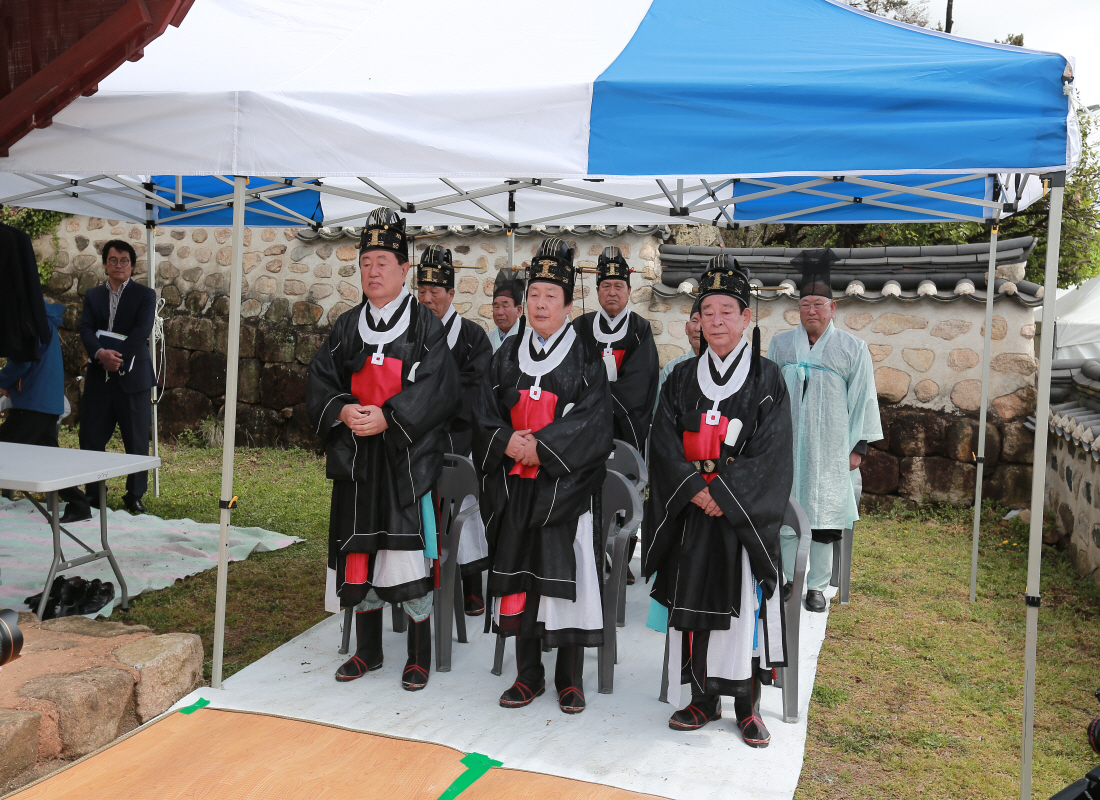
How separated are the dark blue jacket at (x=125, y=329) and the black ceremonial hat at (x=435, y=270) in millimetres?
2417

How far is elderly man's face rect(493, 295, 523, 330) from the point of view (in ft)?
15.3

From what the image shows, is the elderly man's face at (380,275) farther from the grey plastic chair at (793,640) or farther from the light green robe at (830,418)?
the light green robe at (830,418)

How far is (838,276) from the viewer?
674 cm

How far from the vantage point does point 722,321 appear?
2.92 metres

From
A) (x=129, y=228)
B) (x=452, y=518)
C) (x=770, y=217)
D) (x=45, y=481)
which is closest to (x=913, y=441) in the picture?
(x=770, y=217)

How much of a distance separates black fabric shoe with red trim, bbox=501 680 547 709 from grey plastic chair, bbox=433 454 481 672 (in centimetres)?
41

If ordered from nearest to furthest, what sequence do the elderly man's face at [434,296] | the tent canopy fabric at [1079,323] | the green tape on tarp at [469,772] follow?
the green tape on tarp at [469,772] < the elderly man's face at [434,296] < the tent canopy fabric at [1079,323]

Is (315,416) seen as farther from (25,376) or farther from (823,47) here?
(25,376)

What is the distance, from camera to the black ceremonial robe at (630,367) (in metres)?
4.35

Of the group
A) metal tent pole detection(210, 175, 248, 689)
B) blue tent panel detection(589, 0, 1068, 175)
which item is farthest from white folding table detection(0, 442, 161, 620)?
blue tent panel detection(589, 0, 1068, 175)

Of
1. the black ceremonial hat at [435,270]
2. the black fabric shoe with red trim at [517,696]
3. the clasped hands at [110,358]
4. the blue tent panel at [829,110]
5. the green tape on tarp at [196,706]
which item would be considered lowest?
the green tape on tarp at [196,706]

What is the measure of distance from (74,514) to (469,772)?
411cm

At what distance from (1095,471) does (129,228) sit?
351 inches

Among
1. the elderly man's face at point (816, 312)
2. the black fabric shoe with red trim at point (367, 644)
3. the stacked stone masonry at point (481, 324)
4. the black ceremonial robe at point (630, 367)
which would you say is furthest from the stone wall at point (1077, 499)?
the black fabric shoe with red trim at point (367, 644)
